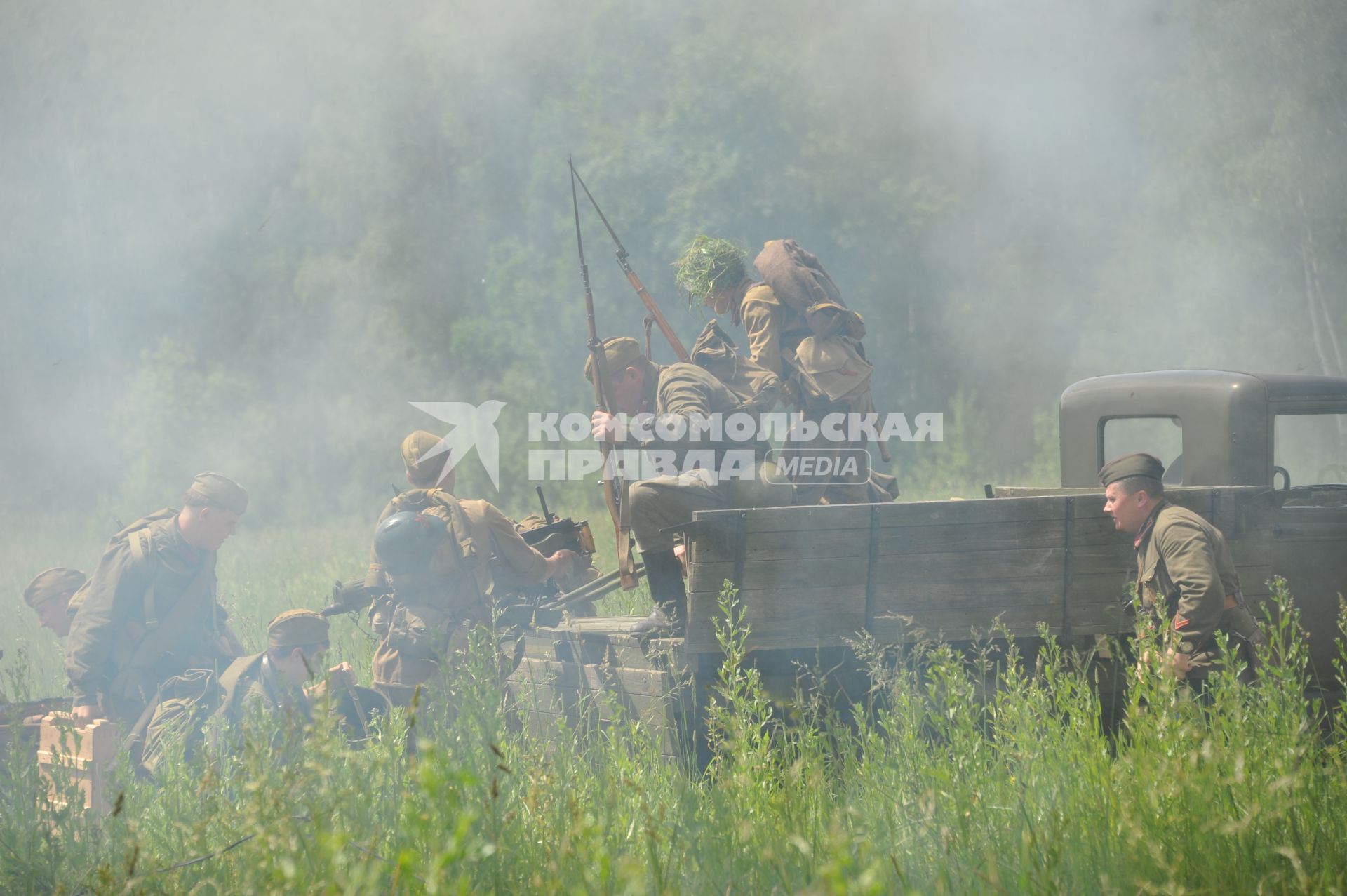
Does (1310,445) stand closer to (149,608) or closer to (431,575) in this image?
(431,575)

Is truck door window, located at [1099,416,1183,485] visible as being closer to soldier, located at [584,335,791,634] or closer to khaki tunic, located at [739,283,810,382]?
khaki tunic, located at [739,283,810,382]

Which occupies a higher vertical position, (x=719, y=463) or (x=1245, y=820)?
(x=719, y=463)

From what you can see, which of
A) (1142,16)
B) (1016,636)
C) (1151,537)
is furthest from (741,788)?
(1142,16)

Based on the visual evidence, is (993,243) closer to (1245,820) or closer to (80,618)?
(80,618)

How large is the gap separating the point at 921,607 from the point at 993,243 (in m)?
18.5

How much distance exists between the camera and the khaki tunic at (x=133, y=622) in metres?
5.19

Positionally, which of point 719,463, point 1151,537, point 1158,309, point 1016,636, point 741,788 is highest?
point 1158,309

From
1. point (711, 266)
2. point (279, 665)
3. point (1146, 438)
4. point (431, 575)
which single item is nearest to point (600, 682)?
point (431, 575)

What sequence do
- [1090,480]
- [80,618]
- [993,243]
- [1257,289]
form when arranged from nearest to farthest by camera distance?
[80,618] → [1090,480] → [1257,289] → [993,243]

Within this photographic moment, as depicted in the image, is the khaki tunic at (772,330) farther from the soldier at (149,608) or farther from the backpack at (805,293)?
the soldier at (149,608)

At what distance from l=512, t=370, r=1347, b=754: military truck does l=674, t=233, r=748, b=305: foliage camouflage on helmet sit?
68.3 inches

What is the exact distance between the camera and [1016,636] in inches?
158

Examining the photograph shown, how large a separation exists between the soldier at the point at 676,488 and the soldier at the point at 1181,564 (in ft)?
4.39

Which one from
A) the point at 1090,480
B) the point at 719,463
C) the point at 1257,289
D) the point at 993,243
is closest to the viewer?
the point at 719,463
